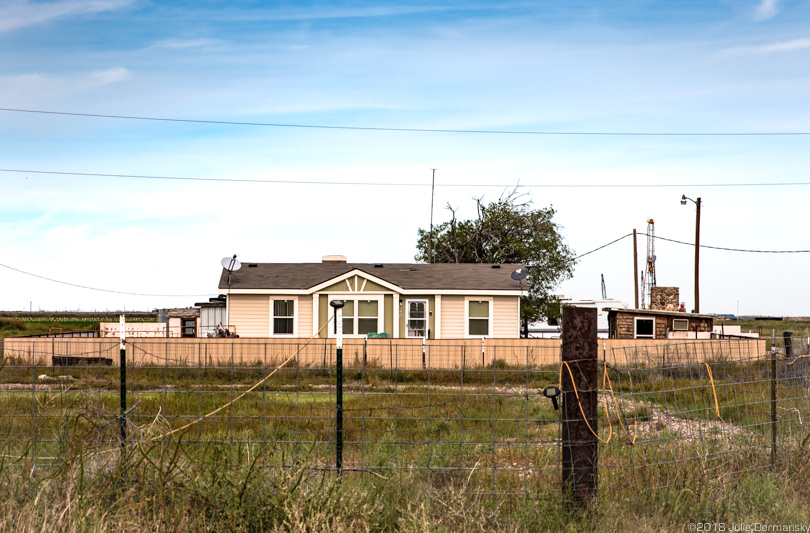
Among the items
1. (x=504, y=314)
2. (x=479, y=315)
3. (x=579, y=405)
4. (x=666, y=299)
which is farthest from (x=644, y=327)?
(x=579, y=405)

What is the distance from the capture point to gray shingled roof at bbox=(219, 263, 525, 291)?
88.8ft

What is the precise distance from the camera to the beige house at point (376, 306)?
26812 mm

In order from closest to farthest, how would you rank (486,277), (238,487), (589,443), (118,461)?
(238,487)
(118,461)
(589,443)
(486,277)

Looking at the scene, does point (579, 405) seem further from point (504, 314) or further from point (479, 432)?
point (504, 314)

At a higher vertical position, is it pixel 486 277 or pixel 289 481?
pixel 486 277

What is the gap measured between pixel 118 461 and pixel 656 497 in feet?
14.3

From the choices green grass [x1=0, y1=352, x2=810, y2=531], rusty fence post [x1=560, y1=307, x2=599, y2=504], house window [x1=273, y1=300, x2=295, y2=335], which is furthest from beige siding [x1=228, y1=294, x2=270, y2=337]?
rusty fence post [x1=560, y1=307, x2=599, y2=504]

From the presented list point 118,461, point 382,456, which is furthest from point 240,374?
point 118,461

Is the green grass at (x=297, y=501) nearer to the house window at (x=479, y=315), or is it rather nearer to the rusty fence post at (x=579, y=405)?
the rusty fence post at (x=579, y=405)

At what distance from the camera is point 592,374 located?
18.9 ft

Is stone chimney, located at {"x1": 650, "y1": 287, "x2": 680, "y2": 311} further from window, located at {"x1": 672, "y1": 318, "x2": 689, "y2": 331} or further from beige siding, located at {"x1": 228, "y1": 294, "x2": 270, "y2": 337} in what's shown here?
beige siding, located at {"x1": 228, "y1": 294, "x2": 270, "y2": 337}

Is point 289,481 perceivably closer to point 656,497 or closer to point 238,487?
point 238,487

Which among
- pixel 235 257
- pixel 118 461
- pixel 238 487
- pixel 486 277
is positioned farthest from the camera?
pixel 486 277

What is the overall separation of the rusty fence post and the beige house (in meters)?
20.9
